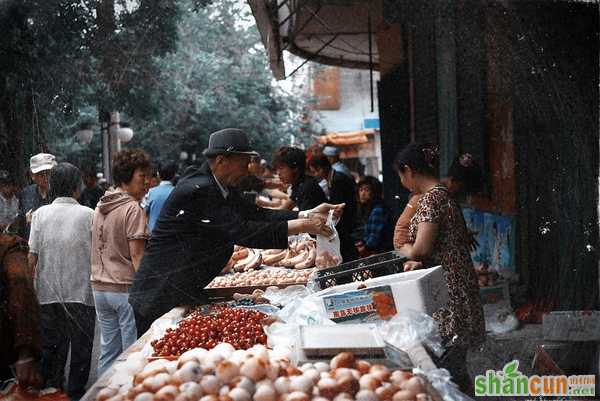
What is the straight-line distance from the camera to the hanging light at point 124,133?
4328 mm

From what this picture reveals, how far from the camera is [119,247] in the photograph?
438 cm

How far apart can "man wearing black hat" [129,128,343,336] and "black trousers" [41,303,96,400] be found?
30 cm

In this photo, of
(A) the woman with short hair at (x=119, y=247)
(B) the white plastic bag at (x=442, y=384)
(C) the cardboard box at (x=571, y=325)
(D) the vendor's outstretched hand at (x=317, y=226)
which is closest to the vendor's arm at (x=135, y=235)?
(A) the woman with short hair at (x=119, y=247)

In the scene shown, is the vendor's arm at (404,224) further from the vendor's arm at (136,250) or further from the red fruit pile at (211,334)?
the vendor's arm at (136,250)

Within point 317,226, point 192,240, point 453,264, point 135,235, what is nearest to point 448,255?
point 453,264

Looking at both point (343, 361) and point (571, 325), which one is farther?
point (571, 325)

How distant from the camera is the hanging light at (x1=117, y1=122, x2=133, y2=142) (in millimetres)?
4328

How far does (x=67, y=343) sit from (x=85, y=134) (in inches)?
42.8

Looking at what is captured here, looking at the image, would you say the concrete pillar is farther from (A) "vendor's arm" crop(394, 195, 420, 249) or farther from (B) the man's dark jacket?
(B) the man's dark jacket

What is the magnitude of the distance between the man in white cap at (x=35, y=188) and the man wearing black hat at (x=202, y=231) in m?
0.62

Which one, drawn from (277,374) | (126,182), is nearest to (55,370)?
(126,182)

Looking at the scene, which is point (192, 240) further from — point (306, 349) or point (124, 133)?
point (306, 349)

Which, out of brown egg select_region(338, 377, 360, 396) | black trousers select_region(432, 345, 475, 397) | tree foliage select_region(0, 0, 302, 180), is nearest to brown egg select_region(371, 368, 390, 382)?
brown egg select_region(338, 377, 360, 396)

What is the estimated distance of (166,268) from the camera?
13.7 feet
